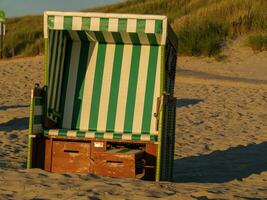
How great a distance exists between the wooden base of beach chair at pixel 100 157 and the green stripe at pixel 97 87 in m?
0.80

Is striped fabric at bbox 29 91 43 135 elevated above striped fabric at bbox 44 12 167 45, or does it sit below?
below

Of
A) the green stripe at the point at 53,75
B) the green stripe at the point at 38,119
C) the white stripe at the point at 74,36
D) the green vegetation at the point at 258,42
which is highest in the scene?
the green vegetation at the point at 258,42

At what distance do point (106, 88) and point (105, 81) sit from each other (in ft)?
0.29

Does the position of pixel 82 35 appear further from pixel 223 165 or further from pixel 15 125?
pixel 15 125

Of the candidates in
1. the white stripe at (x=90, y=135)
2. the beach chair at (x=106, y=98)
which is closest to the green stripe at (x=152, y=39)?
the beach chair at (x=106, y=98)

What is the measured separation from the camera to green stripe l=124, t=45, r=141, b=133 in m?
8.61

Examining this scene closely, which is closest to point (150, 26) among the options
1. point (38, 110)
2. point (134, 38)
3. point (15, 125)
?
point (134, 38)

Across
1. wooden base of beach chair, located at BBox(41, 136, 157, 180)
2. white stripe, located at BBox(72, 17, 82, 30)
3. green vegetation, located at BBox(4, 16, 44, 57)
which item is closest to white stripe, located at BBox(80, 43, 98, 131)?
wooden base of beach chair, located at BBox(41, 136, 157, 180)

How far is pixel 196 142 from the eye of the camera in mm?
11625

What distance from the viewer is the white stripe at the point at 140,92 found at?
8.56 meters

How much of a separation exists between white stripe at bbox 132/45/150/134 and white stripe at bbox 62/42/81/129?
80 centimetres

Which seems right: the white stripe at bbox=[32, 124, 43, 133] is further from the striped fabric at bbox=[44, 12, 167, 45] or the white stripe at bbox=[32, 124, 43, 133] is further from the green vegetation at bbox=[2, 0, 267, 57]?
the green vegetation at bbox=[2, 0, 267, 57]

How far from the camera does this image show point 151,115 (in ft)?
27.9

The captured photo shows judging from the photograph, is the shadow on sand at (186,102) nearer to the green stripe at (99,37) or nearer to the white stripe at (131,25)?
the green stripe at (99,37)
